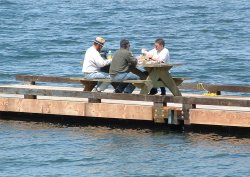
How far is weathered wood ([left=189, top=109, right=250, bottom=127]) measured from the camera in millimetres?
20547

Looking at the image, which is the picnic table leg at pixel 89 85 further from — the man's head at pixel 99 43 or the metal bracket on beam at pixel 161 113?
the metal bracket on beam at pixel 161 113

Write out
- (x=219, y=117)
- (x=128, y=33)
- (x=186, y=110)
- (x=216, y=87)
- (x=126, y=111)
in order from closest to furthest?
(x=219, y=117)
(x=186, y=110)
(x=126, y=111)
(x=216, y=87)
(x=128, y=33)

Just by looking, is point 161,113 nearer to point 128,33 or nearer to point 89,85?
point 89,85

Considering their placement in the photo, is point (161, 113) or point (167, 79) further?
point (167, 79)

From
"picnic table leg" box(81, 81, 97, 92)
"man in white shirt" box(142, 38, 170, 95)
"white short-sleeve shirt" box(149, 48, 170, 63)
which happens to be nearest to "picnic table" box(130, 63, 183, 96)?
"man in white shirt" box(142, 38, 170, 95)

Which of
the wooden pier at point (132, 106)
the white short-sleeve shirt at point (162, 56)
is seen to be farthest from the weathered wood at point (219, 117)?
the white short-sleeve shirt at point (162, 56)

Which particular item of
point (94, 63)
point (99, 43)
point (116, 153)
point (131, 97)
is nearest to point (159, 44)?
point (99, 43)

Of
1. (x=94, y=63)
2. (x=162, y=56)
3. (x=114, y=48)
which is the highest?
(x=114, y=48)

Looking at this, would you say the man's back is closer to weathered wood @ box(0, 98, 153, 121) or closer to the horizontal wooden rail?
the horizontal wooden rail

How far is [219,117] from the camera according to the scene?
2078cm

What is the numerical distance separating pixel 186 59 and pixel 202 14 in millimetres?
18512

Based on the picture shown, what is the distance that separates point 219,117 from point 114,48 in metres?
22.0

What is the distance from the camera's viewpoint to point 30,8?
6200cm

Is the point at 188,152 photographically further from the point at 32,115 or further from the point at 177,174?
the point at 32,115
